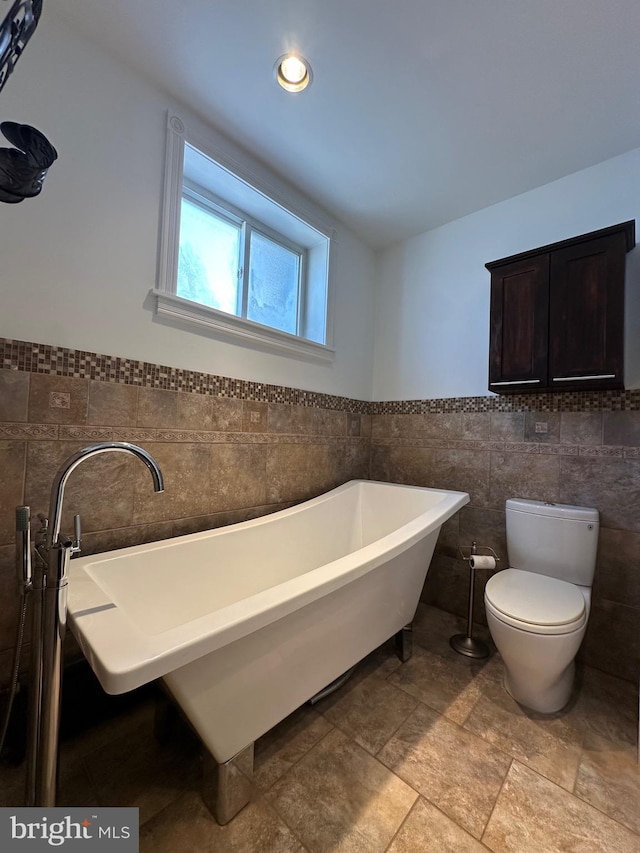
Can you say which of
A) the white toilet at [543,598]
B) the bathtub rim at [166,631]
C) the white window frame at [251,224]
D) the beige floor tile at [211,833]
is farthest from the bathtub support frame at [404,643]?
the white window frame at [251,224]

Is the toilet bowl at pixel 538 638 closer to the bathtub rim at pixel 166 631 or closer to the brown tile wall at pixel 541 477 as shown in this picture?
the brown tile wall at pixel 541 477

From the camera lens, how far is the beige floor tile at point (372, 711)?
1286 mm

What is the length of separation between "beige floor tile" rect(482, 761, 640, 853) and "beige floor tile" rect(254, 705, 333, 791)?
23.1 inches

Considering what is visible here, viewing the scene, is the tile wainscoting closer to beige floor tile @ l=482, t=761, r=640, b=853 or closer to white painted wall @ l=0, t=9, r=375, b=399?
white painted wall @ l=0, t=9, r=375, b=399

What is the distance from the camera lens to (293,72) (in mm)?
1433

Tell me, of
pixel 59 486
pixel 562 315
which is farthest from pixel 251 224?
pixel 59 486

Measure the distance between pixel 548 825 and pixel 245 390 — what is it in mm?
1973

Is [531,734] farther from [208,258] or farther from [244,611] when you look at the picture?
[208,258]

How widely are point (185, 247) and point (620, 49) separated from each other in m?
2.04

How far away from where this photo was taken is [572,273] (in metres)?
1.68

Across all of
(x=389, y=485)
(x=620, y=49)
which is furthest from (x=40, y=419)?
(x=620, y=49)

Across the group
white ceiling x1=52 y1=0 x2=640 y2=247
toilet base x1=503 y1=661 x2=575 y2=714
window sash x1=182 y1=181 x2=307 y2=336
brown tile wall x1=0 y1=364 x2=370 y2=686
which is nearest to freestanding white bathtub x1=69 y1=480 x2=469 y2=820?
brown tile wall x1=0 y1=364 x2=370 y2=686

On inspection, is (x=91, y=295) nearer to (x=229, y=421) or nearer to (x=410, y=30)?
(x=229, y=421)

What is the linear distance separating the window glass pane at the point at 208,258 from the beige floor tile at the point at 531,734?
225cm
